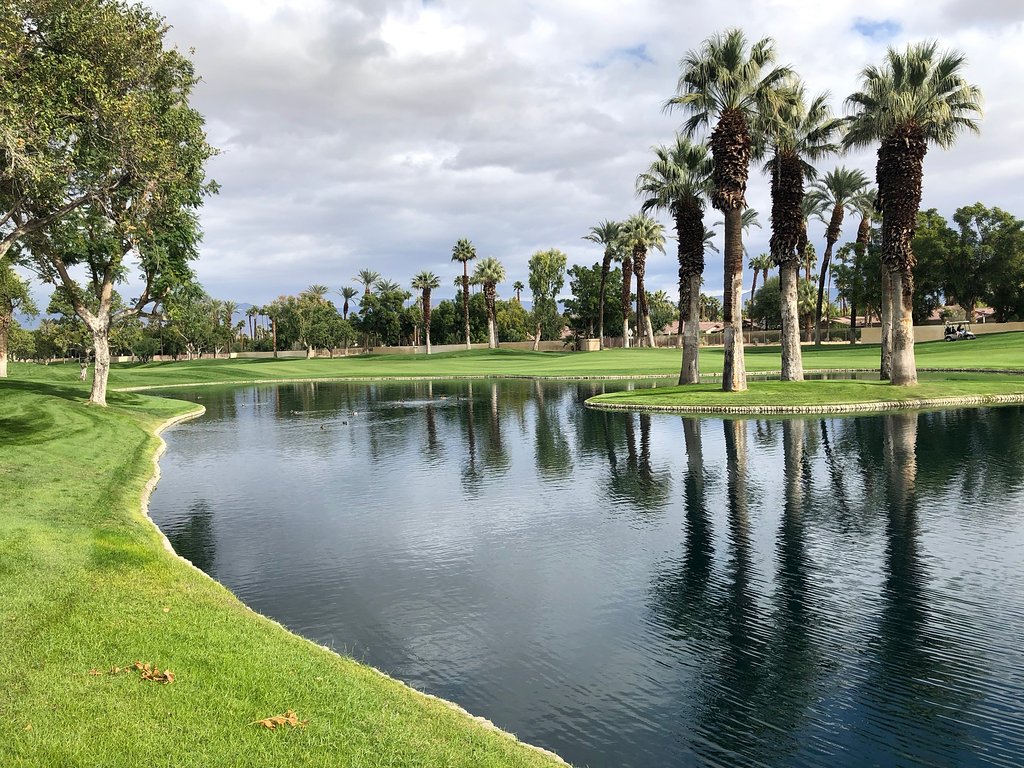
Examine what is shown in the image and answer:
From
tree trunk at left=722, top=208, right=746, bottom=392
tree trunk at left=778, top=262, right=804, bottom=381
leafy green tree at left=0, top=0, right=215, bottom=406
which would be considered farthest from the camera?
tree trunk at left=778, top=262, right=804, bottom=381

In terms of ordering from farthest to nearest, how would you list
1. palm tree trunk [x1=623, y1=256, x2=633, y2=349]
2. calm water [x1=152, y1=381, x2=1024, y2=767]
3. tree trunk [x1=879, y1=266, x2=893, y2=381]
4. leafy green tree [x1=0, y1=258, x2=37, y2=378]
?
palm tree trunk [x1=623, y1=256, x2=633, y2=349] < leafy green tree [x1=0, y1=258, x2=37, y2=378] < tree trunk [x1=879, y1=266, x2=893, y2=381] < calm water [x1=152, y1=381, x2=1024, y2=767]

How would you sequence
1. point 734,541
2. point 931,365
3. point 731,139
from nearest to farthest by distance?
point 734,541 → point 731,139 → point 931,365

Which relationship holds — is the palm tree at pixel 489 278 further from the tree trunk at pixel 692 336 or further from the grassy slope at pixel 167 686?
the grassy slope at pixel 167 686

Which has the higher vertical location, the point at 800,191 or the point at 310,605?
the point at 800,191

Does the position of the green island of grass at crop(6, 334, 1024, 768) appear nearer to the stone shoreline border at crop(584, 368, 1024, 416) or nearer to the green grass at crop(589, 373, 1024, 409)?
the stone shoreline border at crop(584, 368, 1024, 416)

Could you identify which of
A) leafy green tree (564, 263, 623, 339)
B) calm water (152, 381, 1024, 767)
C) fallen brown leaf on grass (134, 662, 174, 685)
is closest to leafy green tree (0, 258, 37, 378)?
calm water (152, 381, 1024, 767)

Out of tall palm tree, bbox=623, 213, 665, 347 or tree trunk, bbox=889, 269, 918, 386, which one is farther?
tall palm tree, bbox=623, 213, 665, 347

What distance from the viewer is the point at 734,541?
16016 millimetres

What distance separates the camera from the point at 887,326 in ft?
147

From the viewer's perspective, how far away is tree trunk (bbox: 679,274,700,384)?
46312 millimetres

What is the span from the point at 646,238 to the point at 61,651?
99921 mm

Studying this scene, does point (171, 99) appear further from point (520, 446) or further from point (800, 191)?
point (800, 191)

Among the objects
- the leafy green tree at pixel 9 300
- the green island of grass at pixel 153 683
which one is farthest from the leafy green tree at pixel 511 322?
the green island of grass at pixel 153 683

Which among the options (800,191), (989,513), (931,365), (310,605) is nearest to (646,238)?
(931,365)
